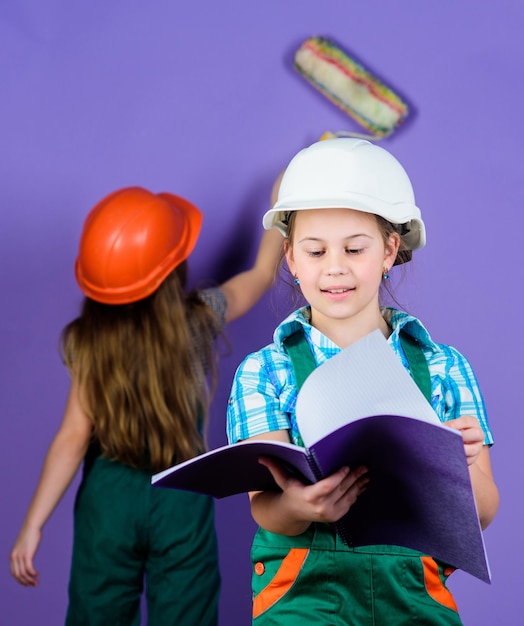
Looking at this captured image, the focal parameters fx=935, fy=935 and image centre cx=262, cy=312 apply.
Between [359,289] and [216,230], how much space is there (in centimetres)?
101

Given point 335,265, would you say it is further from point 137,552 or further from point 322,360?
point 137,552

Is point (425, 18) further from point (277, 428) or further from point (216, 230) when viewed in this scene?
point (277, 428)

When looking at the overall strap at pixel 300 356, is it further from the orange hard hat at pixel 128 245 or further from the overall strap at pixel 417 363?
the orange hard hat at pixel 128 245

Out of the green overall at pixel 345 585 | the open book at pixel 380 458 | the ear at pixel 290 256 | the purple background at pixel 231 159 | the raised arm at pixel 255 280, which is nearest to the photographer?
the open book at pixel 380 458

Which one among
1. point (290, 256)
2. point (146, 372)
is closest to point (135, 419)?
point (146, 372)

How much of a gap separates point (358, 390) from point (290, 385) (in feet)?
0.81

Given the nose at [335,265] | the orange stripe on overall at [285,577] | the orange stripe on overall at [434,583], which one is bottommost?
→ the orange stripe on overall at [434,583]

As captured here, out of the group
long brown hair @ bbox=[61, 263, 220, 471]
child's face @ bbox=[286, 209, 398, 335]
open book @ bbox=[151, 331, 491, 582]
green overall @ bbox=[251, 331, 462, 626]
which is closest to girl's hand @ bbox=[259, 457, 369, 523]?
open book @ bbox=[151, 331, 491, 582]

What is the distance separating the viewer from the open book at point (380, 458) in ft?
3.63

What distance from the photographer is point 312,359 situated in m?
1.45

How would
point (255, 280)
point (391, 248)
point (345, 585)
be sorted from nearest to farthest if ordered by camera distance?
point (345, 585) → point (391, 248) → point (255, 280)

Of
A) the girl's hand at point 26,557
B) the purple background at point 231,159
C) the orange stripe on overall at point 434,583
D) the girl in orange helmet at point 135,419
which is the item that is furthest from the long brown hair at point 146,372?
the orange stripe on overall at point 434,583

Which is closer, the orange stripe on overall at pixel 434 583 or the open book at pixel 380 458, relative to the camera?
the open book at pixel 380 458

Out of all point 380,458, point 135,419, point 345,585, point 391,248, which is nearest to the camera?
point 380,458
